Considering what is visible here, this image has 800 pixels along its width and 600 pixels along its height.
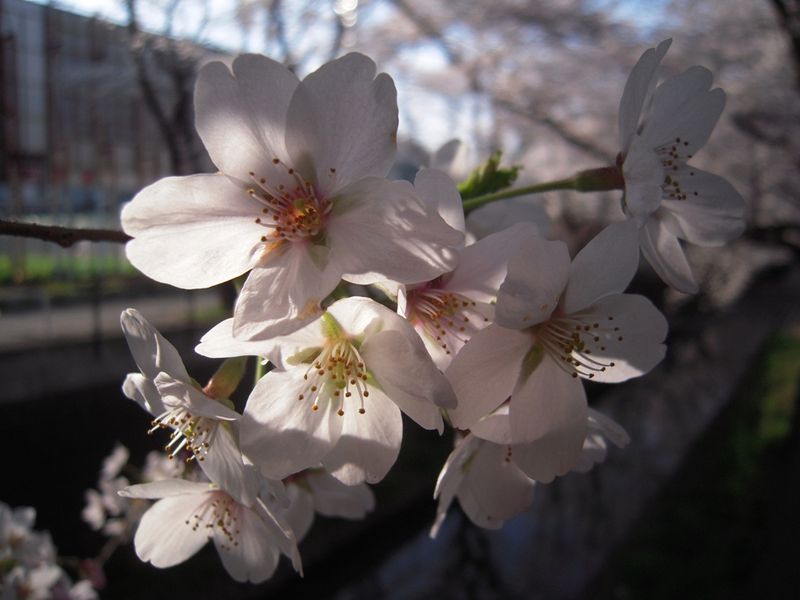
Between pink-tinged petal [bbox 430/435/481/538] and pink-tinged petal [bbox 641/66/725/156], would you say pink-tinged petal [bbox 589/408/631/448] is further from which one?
pink-tinged petal [bbox 641/66/725/156]

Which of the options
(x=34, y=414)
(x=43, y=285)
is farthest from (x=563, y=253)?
(x=43, y=285)

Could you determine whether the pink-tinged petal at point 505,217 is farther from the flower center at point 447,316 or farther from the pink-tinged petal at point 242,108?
the pink-tinged petal at point 242,108

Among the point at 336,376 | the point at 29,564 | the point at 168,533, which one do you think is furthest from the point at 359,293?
the point at 29,564

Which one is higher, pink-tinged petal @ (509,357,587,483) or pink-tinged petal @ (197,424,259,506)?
pink-tinged petal @ (509,357,587,483)

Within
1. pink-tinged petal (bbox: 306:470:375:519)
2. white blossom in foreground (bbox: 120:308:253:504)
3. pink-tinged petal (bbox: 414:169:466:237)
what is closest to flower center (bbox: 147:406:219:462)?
white blossom in foreground (bbox: 120:308:253:504)

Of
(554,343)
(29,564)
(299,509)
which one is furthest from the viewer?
(29,564)

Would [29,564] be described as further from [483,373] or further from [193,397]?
[483,373]

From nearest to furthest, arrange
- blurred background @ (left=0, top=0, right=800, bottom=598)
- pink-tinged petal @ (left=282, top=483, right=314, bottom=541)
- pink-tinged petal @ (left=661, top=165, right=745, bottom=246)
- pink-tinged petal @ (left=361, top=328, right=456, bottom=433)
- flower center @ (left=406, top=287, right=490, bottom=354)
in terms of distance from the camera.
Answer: pink-tinged petal @ (left=361, top=328, right=456, bottom=433) < flower center @ (left=406, top=287, right=490, bottom=354) < pink-tinged petal @ (left=661, top=165, right=745, bottom=246) < pink-tinged petal @ (left=282, top=483, right=314, bottom=541) < blurred background @ (left=0, top=0, right=800, bottom=598)
